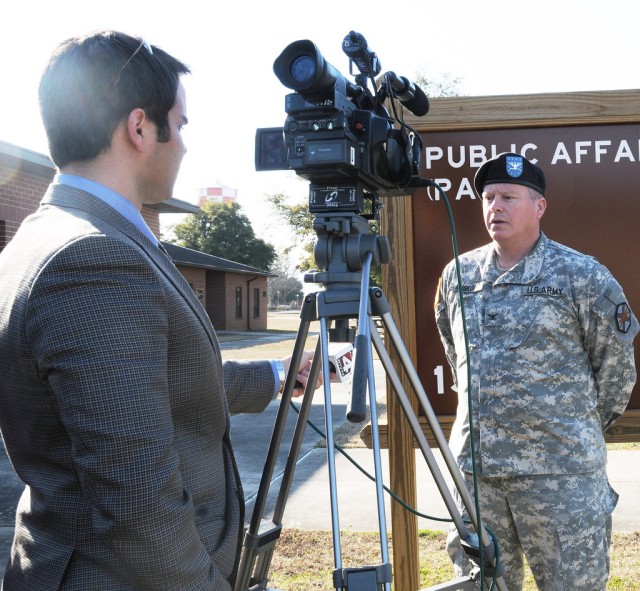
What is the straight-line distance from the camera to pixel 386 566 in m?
1.65

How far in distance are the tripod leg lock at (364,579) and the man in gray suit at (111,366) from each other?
277 mm

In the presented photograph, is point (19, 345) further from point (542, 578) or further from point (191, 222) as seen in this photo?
point (191, 222)

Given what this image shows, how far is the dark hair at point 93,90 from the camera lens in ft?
4.49

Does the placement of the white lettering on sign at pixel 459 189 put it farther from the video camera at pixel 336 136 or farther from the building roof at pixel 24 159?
the building roof at pixel 24 159

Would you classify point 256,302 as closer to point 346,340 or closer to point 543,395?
point 543,395

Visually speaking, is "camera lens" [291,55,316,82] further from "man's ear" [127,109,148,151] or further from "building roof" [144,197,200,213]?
"building roof" [144,197,200,213]

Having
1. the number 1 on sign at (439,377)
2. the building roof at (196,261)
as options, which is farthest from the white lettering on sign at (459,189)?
the building roof at (196,261)

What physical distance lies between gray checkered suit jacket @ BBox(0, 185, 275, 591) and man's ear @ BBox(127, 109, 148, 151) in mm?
142

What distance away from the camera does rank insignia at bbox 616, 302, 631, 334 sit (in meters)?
2.64

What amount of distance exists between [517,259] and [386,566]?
158cm

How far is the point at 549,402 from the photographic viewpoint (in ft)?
8.79

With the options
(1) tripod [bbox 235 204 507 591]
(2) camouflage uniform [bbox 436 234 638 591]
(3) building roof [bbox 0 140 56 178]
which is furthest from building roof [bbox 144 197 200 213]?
(1) tripod [bbox 235 204 507 591]

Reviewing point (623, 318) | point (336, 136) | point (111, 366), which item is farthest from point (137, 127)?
point (623, 318)

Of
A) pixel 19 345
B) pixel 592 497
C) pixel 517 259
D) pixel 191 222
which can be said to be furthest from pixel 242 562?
pixel 191 222
